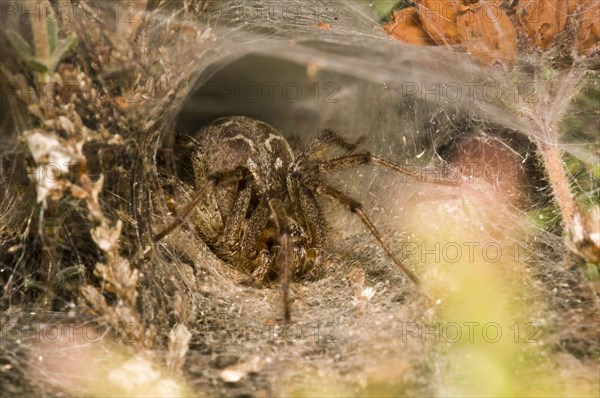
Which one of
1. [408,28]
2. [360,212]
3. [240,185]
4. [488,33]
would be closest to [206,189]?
[240,185]

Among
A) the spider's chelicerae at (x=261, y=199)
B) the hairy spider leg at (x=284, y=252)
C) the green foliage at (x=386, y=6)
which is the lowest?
the hairy spider leg at (x=284, y=252)

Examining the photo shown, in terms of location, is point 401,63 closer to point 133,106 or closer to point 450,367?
point 133,106

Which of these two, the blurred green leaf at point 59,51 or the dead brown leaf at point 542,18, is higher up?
the dead brown leaf at point 542,18

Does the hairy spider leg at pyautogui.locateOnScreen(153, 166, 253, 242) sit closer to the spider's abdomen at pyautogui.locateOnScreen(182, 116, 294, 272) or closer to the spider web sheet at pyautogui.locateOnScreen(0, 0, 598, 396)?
the spider's abdomen at pyautogui.locateOnScreen(182, 116, 294, 272)

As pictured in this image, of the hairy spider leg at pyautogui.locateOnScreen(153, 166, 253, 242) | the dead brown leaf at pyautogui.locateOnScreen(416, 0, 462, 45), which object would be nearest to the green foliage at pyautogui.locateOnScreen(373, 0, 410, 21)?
the dead brown leaf at pyautogui.locateOnScreen(416, 0, 462, 45)

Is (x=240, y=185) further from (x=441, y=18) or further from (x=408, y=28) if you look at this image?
(x=441, y=18)

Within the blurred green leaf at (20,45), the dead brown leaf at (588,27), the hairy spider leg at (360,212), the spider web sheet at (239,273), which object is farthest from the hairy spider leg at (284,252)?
the dead brown leaf at (588,27)

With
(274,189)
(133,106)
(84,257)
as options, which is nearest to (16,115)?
(133,106)

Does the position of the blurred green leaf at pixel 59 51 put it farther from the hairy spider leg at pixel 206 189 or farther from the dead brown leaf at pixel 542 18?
the dead brown leaf at pixel 542 18
